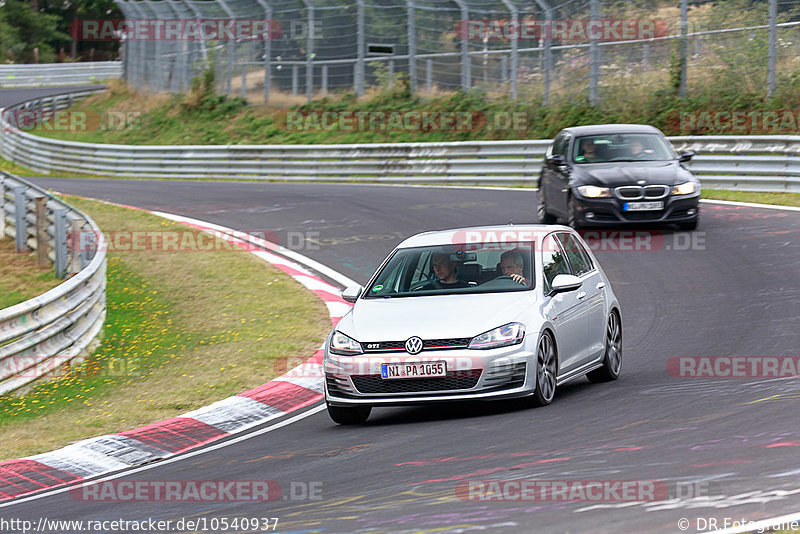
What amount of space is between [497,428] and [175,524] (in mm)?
2538

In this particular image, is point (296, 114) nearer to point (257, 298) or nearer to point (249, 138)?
point (249, 138)

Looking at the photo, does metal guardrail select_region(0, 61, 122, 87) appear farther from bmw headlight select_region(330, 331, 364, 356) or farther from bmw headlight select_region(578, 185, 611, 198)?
bmw headlight select_region(330, 331, 364, 356)

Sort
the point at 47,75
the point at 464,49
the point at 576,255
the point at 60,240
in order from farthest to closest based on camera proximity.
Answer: the point at 47,75 → the point at 464,49 → the point at 60,240 → the point at 576,255

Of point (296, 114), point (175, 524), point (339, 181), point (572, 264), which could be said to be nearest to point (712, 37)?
point (339, 181)

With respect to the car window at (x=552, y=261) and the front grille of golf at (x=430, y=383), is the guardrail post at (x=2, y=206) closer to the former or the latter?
the car window at (x=552, y=261)

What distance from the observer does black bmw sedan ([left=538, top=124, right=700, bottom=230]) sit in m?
17.5

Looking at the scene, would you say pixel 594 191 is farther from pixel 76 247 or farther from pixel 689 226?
pixel 76 247

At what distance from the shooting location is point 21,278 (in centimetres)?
1605
